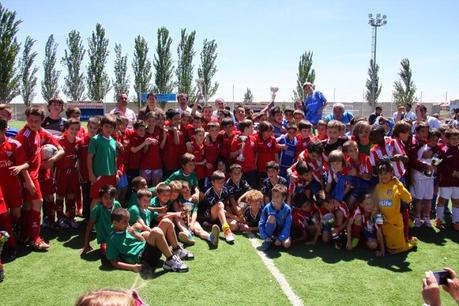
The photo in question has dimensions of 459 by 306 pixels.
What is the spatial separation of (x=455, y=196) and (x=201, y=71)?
118ft

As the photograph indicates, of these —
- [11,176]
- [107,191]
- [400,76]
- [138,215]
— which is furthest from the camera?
[400,76]

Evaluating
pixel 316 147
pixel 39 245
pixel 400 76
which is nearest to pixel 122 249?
pixel 39 245

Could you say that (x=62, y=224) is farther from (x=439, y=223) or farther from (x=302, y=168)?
(x=439, y=223)

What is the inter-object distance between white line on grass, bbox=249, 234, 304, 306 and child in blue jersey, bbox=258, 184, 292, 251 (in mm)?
232

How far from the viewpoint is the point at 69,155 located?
21.6 ft

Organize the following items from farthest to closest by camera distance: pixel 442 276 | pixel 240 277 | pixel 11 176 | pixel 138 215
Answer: pixel 138 215, pixel 11 176, pixel 240 277, pixel 442 276

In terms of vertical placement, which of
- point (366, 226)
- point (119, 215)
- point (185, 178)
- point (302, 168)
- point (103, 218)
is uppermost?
point (302, 168)

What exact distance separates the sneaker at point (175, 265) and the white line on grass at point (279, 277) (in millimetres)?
1102

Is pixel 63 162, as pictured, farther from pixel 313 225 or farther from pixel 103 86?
pixel 103 86

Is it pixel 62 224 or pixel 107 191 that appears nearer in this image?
pixel 107 191

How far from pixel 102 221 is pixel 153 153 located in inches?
81.7

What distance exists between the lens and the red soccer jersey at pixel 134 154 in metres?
7.16

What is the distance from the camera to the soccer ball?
599cm

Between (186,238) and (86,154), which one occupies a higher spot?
(86,154)
